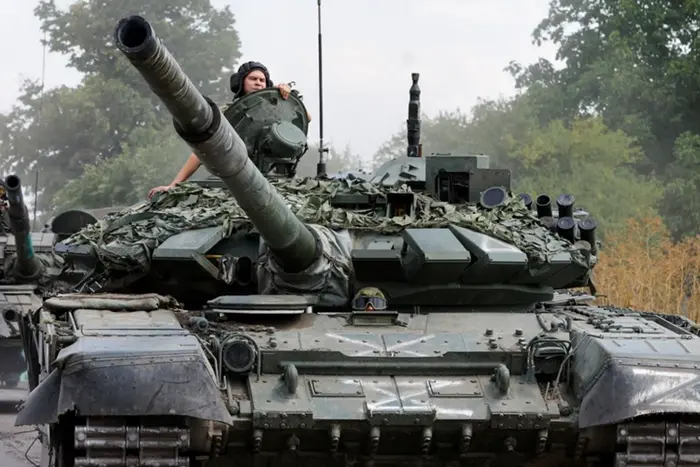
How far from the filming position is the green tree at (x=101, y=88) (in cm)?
5138

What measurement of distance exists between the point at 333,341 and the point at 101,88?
41010 millimetres

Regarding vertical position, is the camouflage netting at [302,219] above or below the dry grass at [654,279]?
above

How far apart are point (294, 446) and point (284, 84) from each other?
5.58m

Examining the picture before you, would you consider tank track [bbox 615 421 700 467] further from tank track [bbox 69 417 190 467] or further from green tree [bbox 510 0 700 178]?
green tree [bbox 510 0 700 178]

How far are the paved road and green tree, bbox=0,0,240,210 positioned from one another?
27.0 metres

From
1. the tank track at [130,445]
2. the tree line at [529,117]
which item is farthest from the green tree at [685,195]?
the tank track at [130,445]

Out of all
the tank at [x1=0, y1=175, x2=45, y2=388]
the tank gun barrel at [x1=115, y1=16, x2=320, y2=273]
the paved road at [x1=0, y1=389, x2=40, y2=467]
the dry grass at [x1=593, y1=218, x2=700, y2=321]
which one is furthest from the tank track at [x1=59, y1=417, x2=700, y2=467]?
the dry grass at [x1=593, y1=218, x2=700, y2=321]

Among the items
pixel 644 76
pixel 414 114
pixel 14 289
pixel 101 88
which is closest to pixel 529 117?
pixel 644 76

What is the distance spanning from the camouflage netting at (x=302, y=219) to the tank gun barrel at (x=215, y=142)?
106cm

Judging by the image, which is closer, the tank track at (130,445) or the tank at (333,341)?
the tank track at (130,445)

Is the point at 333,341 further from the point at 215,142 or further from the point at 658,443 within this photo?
the point at 658,443

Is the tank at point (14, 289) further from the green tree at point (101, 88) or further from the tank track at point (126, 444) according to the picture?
the green tree at point (101, 88)

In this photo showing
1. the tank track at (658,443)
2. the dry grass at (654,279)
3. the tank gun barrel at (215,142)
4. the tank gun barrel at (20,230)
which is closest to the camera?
the tank gun barrel at (215,142)

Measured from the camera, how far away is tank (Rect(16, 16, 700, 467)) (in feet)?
35.8
